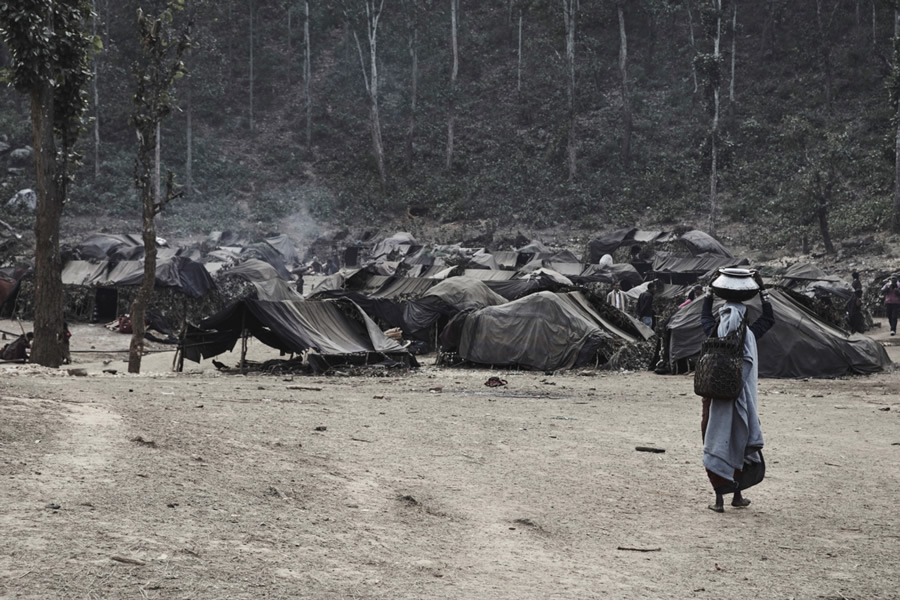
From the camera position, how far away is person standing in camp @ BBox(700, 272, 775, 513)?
22.5 ft

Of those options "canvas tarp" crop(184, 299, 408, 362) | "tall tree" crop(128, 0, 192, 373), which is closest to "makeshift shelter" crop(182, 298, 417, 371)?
"canvas tarp" crop(184, 299, 408, 362)

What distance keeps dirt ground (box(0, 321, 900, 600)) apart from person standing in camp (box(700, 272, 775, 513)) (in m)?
0.23

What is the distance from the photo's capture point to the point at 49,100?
49.5 ft

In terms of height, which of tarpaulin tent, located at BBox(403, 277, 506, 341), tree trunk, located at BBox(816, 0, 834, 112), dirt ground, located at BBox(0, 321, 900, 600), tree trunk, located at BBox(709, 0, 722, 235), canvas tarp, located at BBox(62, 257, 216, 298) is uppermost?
tree trunk, located at BBox(816, 0, 834, 112)

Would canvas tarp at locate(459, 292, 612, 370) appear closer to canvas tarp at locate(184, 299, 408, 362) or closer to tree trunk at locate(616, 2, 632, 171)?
canvas tarp at locate(184, 299, 408, 362)

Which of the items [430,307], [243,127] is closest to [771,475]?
[430,307]

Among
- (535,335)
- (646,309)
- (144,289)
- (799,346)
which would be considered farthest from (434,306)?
(799,346)

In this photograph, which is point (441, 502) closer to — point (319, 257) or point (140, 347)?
point (140, 347)

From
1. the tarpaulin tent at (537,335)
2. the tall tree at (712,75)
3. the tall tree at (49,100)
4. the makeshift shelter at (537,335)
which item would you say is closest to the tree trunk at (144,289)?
the tall tree at (49,100)

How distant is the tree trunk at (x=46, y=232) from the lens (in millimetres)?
15070

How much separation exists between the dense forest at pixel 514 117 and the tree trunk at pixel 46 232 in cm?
3185

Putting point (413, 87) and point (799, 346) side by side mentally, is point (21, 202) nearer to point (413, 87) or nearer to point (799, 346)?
point (413, 87)

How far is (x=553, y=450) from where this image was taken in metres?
9.46

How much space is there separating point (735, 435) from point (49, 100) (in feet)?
39.7
